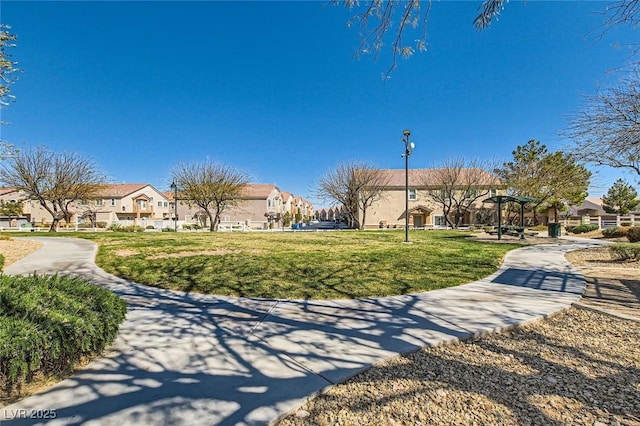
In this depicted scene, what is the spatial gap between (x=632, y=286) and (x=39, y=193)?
3914 centimetres

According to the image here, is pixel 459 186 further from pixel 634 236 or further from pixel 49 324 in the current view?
pixel 49 324

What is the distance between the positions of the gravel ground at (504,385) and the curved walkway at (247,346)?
21 centimetres

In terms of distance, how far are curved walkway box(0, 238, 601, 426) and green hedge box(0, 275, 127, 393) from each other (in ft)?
0.79

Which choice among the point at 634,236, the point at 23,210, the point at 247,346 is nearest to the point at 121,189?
the point at 23,210

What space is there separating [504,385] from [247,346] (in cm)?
257

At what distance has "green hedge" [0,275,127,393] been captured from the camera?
2.29 m

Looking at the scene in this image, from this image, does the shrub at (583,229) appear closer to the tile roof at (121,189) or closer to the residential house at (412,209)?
the residential house at (412,209)

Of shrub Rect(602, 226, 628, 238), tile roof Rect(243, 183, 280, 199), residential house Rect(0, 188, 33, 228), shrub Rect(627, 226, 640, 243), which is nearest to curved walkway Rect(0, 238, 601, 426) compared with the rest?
shrub Rect(627, 226, 640, 243)

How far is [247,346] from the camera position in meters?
3.33

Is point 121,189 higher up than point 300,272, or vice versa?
point 121,189

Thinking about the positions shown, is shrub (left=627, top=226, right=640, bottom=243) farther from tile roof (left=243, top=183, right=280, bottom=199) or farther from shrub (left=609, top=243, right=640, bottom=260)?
tile roof (left=243, top=183, right=280, bottom=199)

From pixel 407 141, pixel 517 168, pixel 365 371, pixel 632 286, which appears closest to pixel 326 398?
pixel 365 371

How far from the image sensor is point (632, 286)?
605 cm

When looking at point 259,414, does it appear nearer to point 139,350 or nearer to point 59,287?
point 139,350
